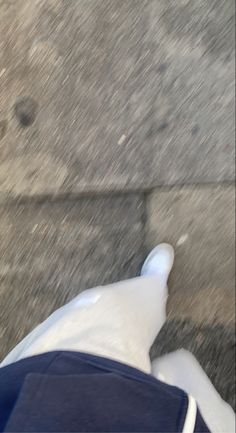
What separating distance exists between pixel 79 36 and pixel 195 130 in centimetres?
27

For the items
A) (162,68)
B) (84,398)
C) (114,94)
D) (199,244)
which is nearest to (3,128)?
(114,94)

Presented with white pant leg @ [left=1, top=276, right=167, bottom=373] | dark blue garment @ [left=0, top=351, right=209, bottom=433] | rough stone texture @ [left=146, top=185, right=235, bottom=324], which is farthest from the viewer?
rough stone texture @ [left=146, top=185, right=235, bottom=324]

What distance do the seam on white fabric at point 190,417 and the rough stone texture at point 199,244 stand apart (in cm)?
40

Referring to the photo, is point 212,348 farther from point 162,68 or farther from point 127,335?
point 162,68

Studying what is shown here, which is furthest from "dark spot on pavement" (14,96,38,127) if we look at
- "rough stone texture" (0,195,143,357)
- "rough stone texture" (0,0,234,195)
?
"rough stone texture" (0,195,143,357)

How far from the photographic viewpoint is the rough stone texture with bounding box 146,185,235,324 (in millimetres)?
1121

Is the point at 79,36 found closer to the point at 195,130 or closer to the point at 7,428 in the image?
the point at 195,130

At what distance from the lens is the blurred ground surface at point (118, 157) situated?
1023 millimetres

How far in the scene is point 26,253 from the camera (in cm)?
105

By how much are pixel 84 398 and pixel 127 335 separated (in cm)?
23

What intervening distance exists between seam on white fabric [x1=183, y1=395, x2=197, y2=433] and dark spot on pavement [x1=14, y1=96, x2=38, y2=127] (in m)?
0.53

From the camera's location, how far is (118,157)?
1.07 metres

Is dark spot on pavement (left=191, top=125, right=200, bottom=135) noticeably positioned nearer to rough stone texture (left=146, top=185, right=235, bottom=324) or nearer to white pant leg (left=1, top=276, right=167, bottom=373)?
rough stone texture (left=146, top=185, right=235, bottom=324)

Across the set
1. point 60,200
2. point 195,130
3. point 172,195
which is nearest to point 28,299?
point 60,200
